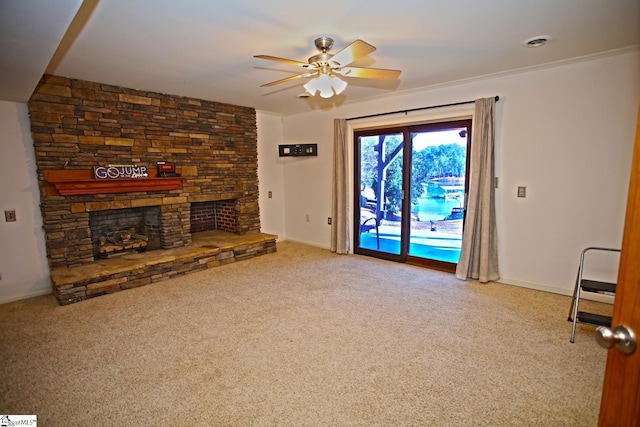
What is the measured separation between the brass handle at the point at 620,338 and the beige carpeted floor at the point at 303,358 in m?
1.18

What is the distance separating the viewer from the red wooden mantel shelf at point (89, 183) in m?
3.46

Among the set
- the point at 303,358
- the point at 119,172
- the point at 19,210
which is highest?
the point at 119,172

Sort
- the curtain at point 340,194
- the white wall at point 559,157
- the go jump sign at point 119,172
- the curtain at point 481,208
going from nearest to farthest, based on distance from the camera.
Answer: the white wall at point 559,157
the curtain at point 481,208
the go jump sign at point 119,172
the curtain at point 340,194

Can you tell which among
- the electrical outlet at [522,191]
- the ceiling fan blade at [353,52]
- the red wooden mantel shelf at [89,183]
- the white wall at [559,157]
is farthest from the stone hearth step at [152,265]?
the electrical outlet at [522,191]

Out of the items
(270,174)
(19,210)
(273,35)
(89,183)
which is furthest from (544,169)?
(19,210)

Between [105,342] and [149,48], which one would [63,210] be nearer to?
[105,342]

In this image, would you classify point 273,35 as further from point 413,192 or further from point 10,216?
point 10,216

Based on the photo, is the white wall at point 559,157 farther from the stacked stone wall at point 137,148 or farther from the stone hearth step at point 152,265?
the stone hearth step at point 152,265

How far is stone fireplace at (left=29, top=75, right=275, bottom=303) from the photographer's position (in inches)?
137

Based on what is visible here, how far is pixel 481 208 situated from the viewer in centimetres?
374

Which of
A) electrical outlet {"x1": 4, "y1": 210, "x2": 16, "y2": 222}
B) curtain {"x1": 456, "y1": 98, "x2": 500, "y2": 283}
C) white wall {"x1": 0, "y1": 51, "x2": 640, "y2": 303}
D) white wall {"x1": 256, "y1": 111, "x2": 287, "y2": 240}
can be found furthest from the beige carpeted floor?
white wall {"x1": 256, "y1": 111, "x2": 287, "y2": 240}

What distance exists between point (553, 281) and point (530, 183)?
43.6 inches

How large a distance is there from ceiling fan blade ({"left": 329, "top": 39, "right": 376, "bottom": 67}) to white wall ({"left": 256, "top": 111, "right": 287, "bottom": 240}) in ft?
11.4

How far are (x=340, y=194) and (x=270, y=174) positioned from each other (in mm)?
1555
